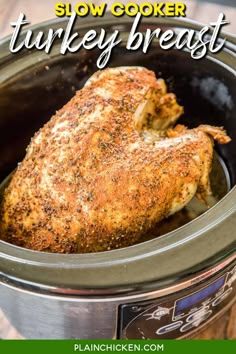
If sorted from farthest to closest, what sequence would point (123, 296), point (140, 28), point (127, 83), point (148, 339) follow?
point (140, 28) < point (127, 83) < point (148, 339) < point (123, 296)

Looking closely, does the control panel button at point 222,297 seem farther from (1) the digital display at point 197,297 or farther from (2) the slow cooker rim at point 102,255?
(2) the slow cooker rim at point 102,255

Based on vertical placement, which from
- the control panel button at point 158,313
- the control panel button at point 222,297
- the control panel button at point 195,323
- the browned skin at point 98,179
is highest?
the browned skin at point 98,179

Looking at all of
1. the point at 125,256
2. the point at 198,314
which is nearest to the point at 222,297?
the point at 198,314

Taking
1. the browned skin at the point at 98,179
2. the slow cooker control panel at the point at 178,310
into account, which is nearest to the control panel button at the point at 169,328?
the slow cooker control panel at the point at 178,310

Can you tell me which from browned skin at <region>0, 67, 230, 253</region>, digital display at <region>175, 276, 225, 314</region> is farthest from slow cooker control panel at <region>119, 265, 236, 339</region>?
browned skin at <region>0, 67, 230, 253</region>

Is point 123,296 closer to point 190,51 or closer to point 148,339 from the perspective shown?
point 148,339

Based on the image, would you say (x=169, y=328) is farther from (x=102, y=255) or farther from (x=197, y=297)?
(x=102, y=255)

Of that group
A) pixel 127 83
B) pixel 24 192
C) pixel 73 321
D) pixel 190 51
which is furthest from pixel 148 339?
pixel 190 51
